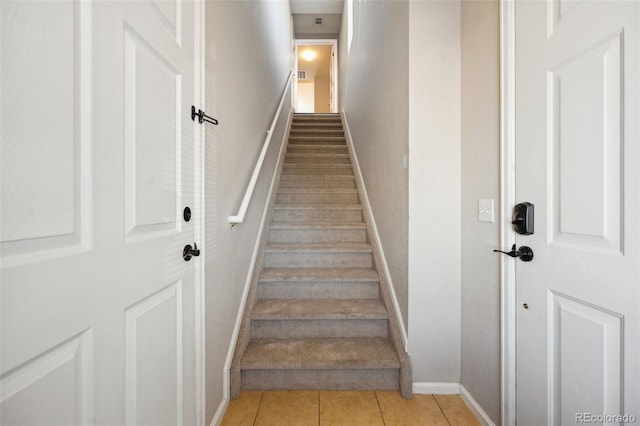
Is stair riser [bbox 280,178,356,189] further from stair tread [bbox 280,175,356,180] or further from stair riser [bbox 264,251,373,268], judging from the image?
stair riser [bbox 264,251,373,268]

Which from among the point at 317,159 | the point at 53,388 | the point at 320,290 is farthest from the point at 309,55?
the point at 53,388

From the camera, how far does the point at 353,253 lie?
235 centimetres

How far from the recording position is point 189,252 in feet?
3.66

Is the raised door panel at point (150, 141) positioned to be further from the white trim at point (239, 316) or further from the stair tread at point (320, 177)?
the stair tread at point (320, 177)

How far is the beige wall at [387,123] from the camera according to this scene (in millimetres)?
1706

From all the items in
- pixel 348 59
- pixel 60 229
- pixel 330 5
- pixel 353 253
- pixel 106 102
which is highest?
pixel 330 5

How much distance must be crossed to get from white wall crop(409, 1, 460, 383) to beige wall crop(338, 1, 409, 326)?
7 centimetres

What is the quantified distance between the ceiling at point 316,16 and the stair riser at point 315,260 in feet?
14.4

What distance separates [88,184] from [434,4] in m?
1.82

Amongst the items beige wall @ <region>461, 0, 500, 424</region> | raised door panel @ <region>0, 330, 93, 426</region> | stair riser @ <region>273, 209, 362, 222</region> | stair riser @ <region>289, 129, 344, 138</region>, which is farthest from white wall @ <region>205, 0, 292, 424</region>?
stair riser @ <region>289, 129, 344, 138</region>

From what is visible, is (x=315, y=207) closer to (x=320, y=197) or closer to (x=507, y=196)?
(x=320, y=197)

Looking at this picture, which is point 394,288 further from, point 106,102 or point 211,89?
point 106,102

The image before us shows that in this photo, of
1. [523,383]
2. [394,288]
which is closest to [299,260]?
[394,288]

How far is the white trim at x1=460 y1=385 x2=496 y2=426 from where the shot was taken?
1.37 meters
